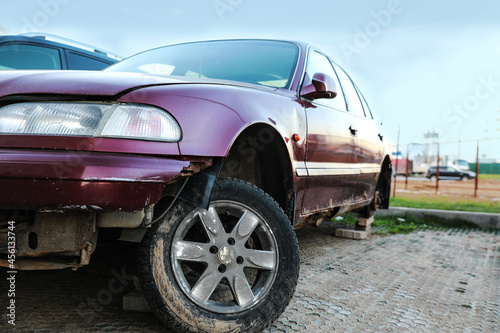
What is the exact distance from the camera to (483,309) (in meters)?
2.85

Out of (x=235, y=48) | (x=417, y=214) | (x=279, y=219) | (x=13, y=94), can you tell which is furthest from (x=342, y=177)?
(x=417, y=214)

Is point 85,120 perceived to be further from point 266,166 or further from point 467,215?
point 467,215

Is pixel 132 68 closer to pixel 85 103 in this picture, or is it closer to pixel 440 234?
pixel 85 103

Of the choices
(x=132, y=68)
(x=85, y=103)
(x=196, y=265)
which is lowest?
(x=196, y=265)

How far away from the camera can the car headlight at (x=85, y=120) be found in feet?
5.72

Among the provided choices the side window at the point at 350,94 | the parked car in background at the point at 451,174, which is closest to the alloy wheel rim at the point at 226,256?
the side window at the point at 350,94

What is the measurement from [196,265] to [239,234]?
40cm

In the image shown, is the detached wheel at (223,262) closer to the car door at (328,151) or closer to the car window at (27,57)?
the car door at (328,151)

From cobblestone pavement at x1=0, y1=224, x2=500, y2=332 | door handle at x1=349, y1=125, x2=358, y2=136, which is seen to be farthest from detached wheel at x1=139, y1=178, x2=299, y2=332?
door handle at x1=349, y1=125, x2=358, y2=136

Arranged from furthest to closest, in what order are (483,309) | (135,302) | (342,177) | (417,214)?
(417,214), (342,177), (483,309), (135,302)

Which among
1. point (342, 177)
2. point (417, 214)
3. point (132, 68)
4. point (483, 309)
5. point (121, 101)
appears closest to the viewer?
point (121, 101)

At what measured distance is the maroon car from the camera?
5.58 feet

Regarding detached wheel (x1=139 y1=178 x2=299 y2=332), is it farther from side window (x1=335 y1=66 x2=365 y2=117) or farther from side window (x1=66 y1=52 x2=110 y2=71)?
side window (x1=66 y1=52 x2=110 y2=71)

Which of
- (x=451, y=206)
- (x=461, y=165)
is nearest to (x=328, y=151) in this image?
(x=451, y=206)
